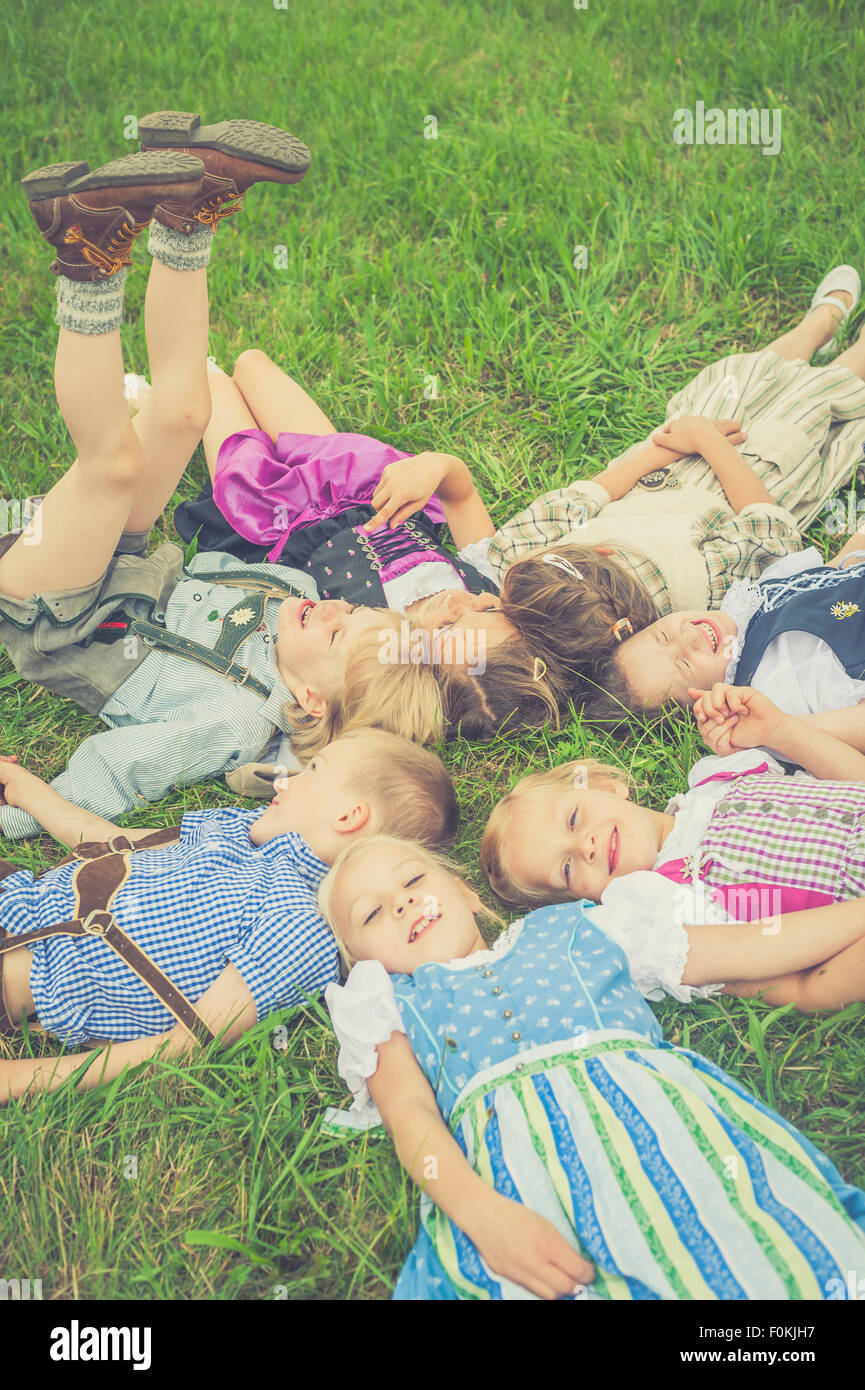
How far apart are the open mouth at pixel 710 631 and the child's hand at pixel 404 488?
90 cm

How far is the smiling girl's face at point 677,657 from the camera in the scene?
9.44 feet

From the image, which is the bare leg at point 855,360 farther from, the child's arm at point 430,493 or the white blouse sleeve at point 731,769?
the white blouse sleeve at point 731,769

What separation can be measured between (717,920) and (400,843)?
711 mm

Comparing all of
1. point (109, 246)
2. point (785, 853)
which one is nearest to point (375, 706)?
point (785, 853)

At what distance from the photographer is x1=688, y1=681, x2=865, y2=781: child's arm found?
2.50 m

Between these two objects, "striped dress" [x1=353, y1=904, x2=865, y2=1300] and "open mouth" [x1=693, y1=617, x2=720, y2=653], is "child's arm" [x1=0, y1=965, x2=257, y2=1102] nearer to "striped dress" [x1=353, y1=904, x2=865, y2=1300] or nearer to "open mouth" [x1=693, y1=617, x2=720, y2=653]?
"striped dress" [x1=353, y1=904, x2=865, y2=1300]

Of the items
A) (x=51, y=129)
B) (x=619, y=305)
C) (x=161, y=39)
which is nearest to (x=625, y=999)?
(x=619, y=305)

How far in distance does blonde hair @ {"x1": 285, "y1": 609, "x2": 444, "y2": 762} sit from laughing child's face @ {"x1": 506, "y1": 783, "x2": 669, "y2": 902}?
0.50 meters

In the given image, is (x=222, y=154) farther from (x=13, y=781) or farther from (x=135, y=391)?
(x=13, y=781)

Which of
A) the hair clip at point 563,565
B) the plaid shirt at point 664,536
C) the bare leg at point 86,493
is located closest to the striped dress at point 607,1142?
the hair clip at point 563,565

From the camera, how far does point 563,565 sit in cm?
299

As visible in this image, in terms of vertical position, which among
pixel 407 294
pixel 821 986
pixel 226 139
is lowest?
pixel 821 986

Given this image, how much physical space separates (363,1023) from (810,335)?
2971 millimetres
